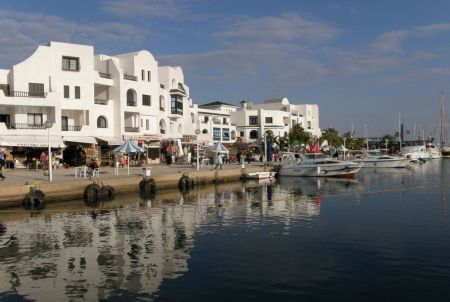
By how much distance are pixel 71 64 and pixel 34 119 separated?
23.2 feet

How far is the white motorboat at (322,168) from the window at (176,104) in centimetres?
1810

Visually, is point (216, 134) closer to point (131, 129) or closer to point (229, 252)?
point (131, 129)

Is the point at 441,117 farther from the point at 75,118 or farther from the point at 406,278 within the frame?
the point at 406,278

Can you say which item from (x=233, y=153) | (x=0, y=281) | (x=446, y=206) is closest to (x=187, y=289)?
(x=0, y=281)

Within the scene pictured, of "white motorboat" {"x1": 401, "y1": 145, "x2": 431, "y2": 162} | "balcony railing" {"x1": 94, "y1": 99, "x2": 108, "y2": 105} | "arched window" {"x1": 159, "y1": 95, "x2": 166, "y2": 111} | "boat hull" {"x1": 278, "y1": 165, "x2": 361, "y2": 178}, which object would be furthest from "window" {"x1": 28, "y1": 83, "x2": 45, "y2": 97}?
"white motorboat" {"x1": 401, "y1": 145, "x2": 431, "y2": 162}

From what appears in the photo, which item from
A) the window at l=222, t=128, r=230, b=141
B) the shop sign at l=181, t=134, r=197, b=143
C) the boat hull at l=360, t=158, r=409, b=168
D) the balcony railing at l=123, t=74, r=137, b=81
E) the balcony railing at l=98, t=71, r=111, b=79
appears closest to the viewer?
the balcony railing at l=98, t=71, r=111, b=79

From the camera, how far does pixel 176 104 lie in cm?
6456

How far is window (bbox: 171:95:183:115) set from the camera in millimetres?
64150

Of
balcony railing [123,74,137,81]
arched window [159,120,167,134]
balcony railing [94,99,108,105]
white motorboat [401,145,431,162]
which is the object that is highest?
balcony railing [123,74,137,81]

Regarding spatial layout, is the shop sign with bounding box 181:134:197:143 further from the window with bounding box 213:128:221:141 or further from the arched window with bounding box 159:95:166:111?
the window with bounding box 213:128:221:141

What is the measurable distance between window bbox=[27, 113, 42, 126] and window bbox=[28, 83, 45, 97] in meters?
2.03

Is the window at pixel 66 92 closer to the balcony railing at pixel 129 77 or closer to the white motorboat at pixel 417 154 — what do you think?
the balcony railing at pixel 129 77

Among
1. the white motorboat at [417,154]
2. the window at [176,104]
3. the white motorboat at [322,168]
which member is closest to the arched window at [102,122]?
the window at [176,104]

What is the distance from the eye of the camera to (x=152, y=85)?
5894 centimetres
